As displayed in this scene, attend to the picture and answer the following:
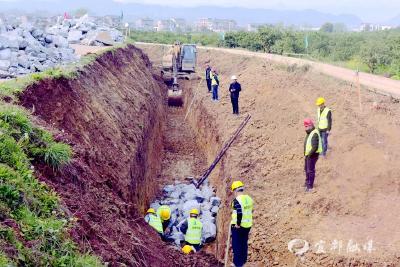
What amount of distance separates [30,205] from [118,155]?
20.2ft

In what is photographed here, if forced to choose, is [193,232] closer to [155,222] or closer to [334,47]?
[155,222]

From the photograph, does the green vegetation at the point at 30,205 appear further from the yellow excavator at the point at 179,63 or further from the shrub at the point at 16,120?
the yellow excavator at the point at 179,63

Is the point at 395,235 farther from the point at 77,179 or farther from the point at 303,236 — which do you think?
the point at 77,179

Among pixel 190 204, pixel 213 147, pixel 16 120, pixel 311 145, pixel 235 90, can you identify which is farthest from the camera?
pixel 213 147

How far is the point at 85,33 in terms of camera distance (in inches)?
1284

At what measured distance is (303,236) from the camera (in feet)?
35.3

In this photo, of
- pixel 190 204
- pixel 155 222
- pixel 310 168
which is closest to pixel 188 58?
pixel 190 204

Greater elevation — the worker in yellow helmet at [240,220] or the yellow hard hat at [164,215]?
the worker in yellow helmet at [240,220]

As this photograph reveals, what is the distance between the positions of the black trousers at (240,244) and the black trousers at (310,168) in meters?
2.83

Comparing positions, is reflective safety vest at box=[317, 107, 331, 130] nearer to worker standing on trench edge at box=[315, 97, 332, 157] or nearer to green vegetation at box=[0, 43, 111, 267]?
worker standing on trench edge at box=[315, 97, 332, 157]

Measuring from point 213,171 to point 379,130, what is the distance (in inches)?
231

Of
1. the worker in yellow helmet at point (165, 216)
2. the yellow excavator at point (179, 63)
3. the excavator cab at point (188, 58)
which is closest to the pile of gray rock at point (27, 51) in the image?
the worker in yellow helmet at point (165, 216)

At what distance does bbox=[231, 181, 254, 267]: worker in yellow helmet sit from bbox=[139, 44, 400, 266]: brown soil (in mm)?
961

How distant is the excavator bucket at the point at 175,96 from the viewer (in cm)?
2838
